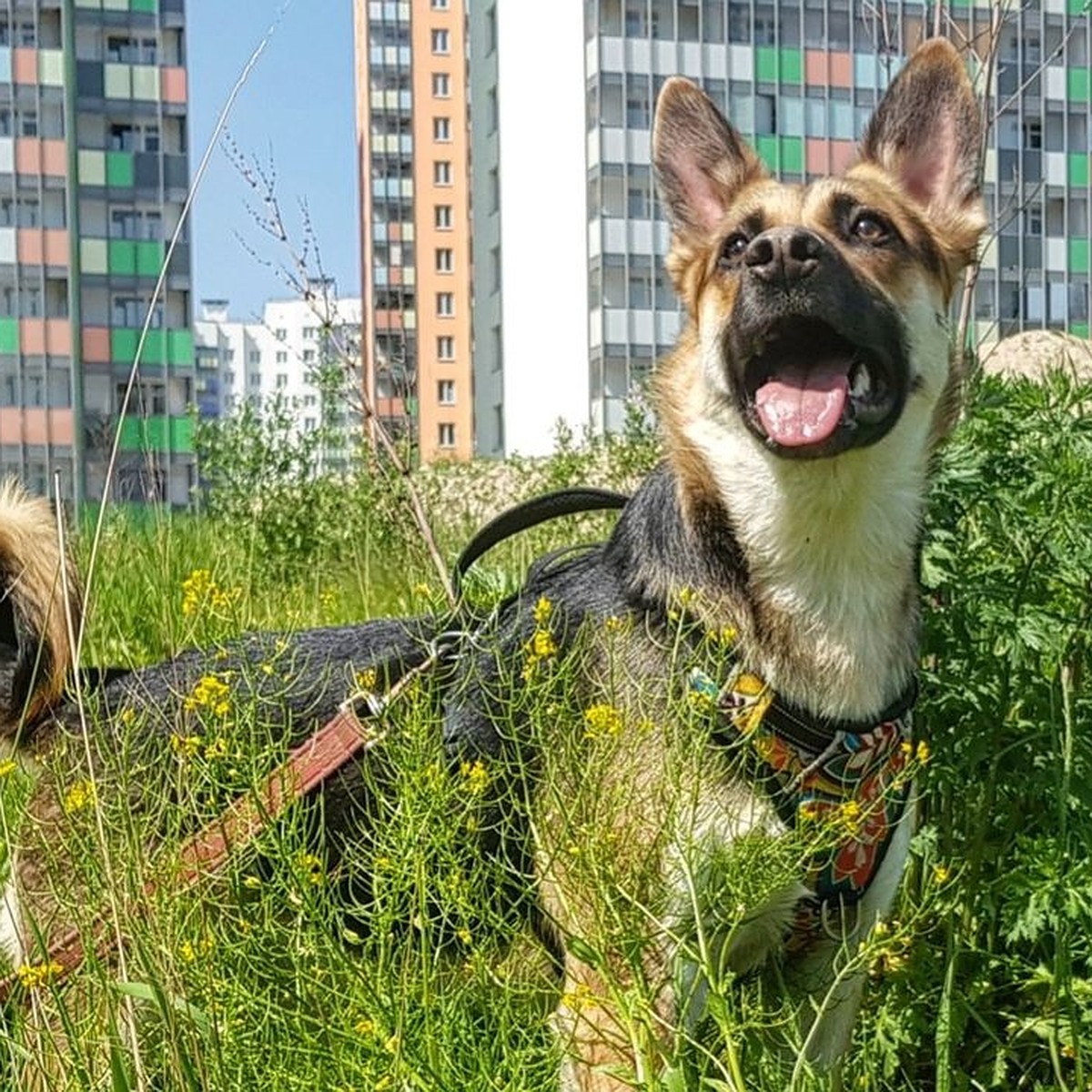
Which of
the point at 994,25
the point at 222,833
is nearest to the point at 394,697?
the point at 222,833

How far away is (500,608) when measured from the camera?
3143mm

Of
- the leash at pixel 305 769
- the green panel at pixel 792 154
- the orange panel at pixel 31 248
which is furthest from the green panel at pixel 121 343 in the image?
the leash at pixel 305 769

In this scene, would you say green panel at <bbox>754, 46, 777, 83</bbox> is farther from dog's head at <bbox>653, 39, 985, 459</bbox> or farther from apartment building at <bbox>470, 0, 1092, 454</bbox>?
dog's head at <bbox>653, 39, 985, 459</bbox>

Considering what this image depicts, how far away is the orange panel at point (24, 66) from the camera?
53938 mm

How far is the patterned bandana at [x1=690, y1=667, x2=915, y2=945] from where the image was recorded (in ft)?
9.07

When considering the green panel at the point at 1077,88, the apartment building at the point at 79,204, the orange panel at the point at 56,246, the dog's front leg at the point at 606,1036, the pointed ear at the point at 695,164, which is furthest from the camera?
the orange panel at the point at 56,246

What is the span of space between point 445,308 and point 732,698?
231 ft

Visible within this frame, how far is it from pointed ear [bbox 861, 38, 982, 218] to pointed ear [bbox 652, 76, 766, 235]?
30 centimetres

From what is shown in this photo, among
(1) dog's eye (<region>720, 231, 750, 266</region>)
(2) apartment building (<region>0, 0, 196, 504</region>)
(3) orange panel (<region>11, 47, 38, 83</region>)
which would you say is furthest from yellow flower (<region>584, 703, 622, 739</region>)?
(3) orange panel (<region>11, 47, 38, 83</region>)

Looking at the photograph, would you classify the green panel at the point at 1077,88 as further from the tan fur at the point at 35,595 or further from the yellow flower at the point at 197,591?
the yellow flower at the point at 197,591

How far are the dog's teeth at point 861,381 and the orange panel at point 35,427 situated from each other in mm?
52242

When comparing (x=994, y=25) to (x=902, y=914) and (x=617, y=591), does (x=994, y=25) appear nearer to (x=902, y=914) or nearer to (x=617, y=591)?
(x=617, y=591)

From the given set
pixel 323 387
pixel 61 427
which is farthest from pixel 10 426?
pixel 323 387

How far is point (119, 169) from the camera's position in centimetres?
5503
